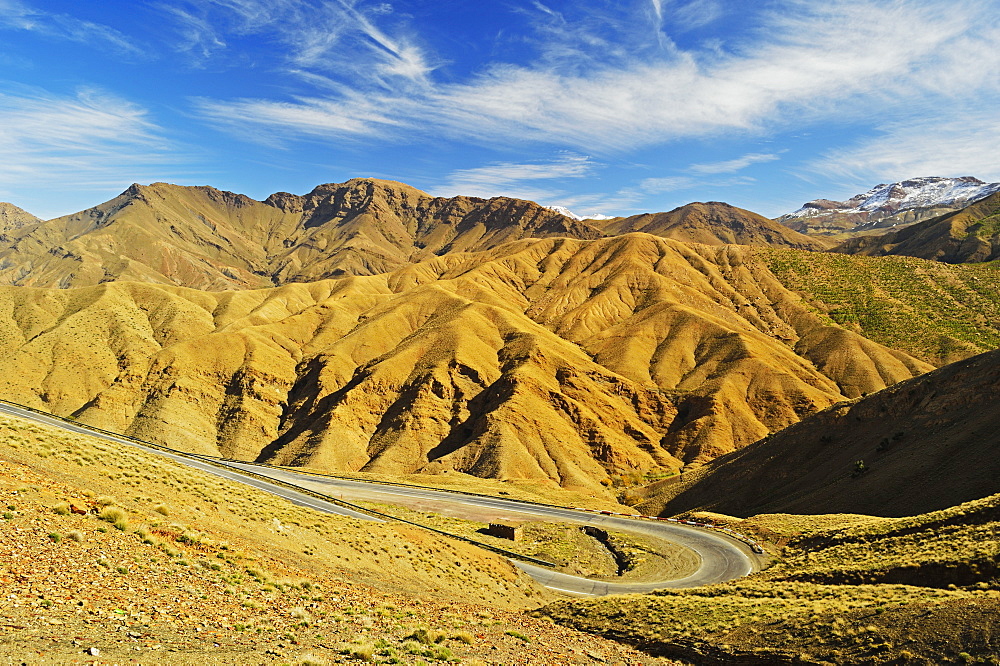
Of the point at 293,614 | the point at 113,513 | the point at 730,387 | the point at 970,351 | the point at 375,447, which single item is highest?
the point at 970,351

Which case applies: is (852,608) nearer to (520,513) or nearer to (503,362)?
(520,513)

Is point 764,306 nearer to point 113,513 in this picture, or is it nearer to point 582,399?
point 582,399

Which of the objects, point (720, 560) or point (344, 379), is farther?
point (344, 379)

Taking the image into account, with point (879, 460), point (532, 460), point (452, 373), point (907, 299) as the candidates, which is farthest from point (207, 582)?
point (907, 299)

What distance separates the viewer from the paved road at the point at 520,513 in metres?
34.8

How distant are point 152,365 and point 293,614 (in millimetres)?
124825

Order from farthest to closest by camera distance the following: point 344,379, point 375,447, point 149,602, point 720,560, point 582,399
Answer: point 344,379, point 582,399, point 375,447, point 720,560, point 149,602

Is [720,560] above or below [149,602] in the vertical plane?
below

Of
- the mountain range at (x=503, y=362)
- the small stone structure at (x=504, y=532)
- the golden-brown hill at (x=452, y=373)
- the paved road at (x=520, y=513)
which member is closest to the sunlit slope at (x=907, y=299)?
the mountain range at (x=503, y=362)

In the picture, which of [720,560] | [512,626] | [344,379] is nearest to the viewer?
[512,626]

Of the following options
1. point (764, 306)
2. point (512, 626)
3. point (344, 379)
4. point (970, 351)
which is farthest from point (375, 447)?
point (970, 351)

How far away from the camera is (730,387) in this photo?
112 metres

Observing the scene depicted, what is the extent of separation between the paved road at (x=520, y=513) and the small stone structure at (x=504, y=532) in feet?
18.2

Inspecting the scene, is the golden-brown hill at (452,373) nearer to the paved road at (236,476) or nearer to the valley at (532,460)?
the valley at (532,460)
